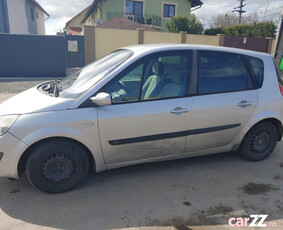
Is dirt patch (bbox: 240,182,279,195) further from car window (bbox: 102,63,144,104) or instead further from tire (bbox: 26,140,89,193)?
tire (bbox: 26,140,89,193)

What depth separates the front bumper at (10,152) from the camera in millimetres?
2598

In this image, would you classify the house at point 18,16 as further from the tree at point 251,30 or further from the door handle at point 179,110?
the door handle at point 179,110

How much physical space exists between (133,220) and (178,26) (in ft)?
65.6

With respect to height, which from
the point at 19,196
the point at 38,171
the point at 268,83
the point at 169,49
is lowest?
the point at 19,196

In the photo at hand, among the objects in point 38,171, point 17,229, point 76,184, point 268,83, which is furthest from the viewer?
point 268,83

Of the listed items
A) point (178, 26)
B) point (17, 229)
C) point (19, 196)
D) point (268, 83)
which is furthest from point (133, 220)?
point (178, 26)

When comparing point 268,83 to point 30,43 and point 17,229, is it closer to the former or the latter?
point 17,229

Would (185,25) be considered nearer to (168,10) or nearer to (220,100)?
(168,10)

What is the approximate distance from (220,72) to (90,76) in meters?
1.73

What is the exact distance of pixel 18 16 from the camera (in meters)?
22.4

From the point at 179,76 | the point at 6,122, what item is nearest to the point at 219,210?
the point at 179,76

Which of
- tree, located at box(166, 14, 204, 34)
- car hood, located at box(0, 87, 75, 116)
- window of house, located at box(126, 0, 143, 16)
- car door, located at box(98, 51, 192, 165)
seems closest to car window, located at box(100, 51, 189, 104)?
car door, located at box(98, 51, 192, 165)

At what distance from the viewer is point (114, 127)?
9.39 feet

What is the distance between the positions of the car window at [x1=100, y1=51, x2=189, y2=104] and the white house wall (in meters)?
21.3
